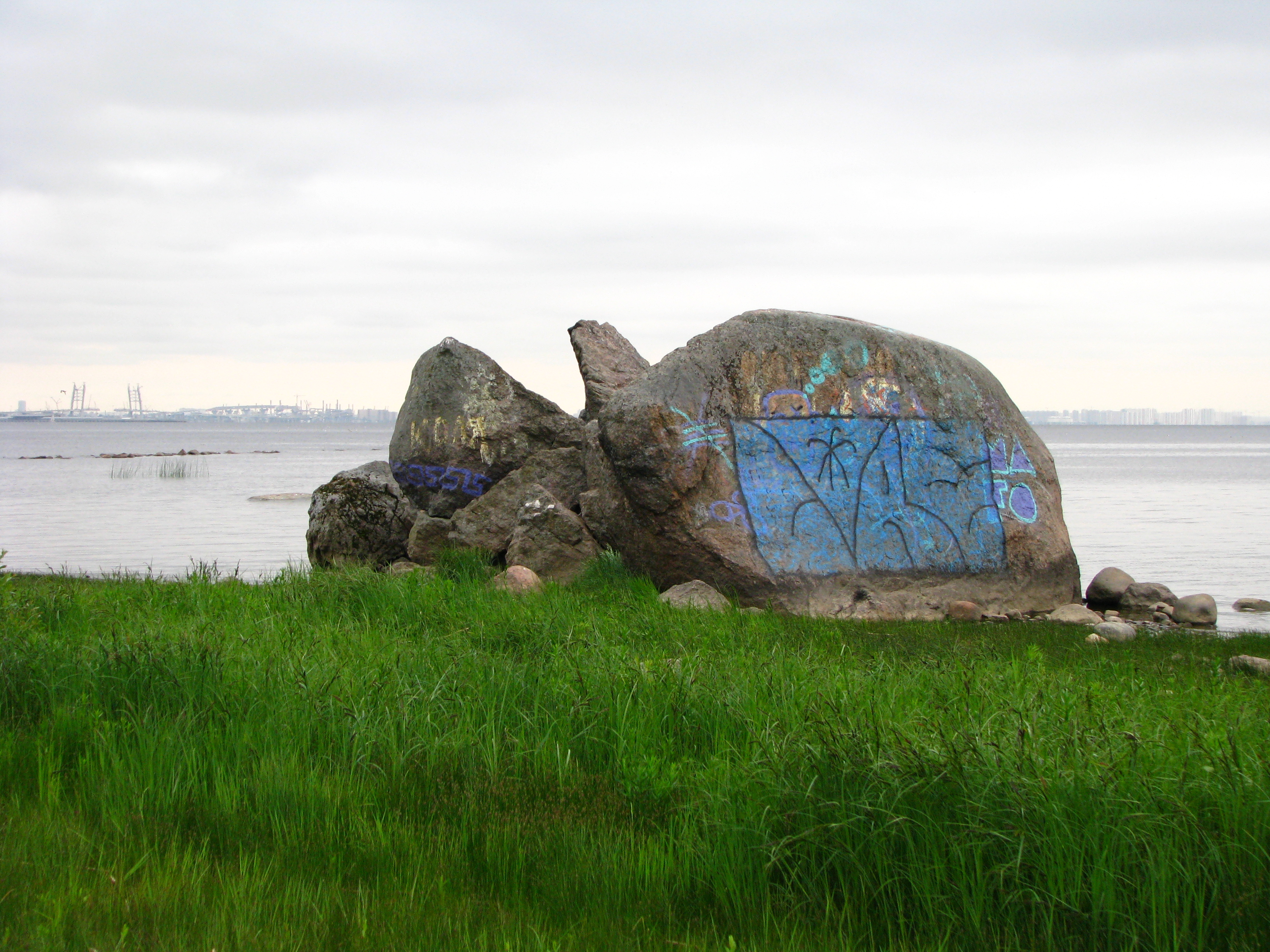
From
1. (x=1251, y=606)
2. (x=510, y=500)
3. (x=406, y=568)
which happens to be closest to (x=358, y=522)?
A: (x=406, y=568)

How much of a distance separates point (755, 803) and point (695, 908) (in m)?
0.46

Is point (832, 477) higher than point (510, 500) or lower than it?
higher

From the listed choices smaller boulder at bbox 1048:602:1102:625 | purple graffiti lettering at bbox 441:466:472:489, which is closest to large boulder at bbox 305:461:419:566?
purple graffiti lettering at bbox 441:466:472:489

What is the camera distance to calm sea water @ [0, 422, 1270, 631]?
15.3 m

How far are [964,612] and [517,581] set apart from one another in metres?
4.38

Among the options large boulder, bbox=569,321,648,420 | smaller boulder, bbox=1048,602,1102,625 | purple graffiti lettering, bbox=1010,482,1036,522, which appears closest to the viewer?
smaller boulder, bbox=1048,602,1102,625

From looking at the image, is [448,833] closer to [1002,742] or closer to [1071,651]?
[1002,742]

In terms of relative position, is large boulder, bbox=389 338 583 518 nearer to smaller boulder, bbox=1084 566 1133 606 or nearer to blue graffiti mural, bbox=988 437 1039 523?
blue graffiti mural, bbox=988 437 1039 523

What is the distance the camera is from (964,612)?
9555 millimetres

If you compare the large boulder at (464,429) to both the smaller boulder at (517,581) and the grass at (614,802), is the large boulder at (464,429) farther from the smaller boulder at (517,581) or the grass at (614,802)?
the grass at (614,802)

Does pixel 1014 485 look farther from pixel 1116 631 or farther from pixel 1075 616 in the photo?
pixel 1116 631

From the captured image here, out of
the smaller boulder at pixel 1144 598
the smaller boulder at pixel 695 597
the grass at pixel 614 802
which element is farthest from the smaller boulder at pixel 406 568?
the smaller boulder at pixel 1144 598

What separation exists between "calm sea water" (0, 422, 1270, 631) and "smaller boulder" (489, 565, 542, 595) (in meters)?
3.09

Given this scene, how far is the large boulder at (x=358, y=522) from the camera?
12.9 metres
